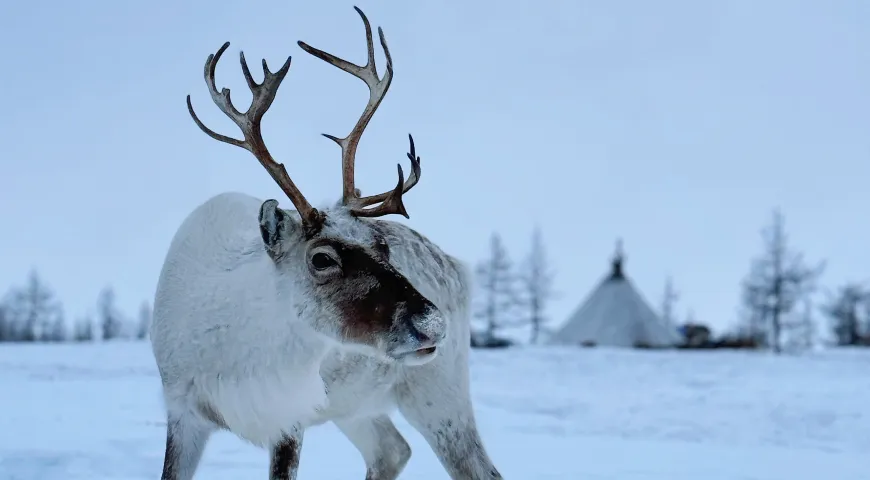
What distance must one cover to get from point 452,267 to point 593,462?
8.93 feet

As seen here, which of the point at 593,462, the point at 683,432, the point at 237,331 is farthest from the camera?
the point at 683,432

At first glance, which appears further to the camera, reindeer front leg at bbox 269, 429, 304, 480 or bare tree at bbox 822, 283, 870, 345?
bare tree at bbox 822, 283, 870, 345

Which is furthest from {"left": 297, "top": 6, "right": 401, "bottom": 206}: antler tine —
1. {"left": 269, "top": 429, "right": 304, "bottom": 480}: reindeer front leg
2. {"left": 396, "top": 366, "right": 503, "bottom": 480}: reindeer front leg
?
{"left": 269, "top": 429, "right": 304, "bottom": 480}: reindeer front leg

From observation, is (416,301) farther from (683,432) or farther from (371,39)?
(683,432)

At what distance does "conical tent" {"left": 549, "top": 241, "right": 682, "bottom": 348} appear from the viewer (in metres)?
25.0

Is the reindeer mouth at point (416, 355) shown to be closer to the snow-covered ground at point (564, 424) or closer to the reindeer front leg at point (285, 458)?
the reindeer front leg at point (285, 458)

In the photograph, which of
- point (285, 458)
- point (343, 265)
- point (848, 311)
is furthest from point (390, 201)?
point (848, 311)

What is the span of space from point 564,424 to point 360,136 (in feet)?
17.7

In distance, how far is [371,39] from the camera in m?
4.62

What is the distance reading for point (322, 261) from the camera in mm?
3666

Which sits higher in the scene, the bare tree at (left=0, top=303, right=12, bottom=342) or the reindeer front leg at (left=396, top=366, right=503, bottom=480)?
the reindeer front leg at (left=396, top=366, right=503, bottom=480)

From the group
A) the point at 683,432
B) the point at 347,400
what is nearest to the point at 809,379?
the point at 683,432

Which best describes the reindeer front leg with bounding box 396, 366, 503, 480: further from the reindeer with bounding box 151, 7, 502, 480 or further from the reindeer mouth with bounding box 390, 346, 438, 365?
the reindeer mouth with bounding box 390, 346, 438, 365

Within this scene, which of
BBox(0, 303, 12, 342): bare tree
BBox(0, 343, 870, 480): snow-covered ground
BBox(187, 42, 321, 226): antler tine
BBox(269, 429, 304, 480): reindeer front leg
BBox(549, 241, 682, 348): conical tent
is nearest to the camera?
BBox(269, 429, 304, 480): reindeer front leg
